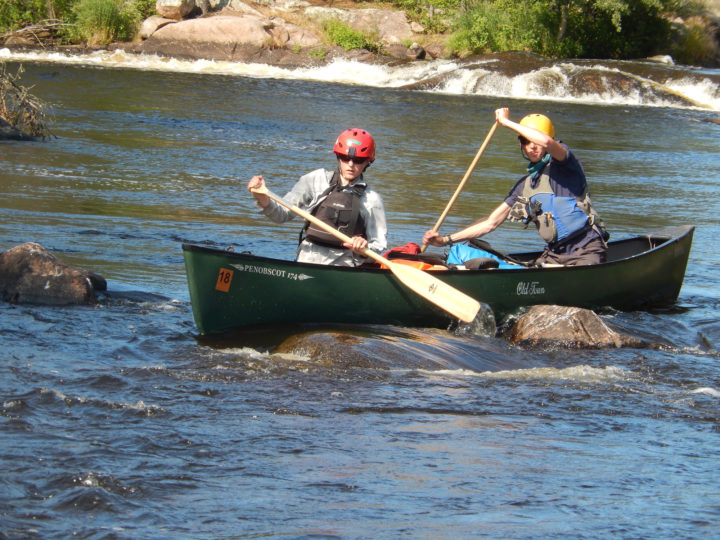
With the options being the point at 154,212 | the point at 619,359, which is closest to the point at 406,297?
the point at 619,359

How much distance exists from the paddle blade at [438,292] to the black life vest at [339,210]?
36 centimetres

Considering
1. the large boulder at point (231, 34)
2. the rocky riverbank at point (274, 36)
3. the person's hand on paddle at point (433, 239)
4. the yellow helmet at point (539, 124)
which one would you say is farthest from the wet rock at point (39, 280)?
the large boulder at point (231, 34)

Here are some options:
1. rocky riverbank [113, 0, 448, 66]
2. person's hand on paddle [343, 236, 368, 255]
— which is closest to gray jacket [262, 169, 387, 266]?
person's hand on paddle [343, 236, 368, 255]

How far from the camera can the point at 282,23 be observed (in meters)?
31.3

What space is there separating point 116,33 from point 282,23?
17.3 ft

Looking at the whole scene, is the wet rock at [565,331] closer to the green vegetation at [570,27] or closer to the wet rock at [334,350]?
the wet rock at [334,350]

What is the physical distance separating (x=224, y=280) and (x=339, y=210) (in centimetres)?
83

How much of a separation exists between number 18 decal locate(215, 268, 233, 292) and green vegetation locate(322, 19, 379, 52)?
24969 millimetres

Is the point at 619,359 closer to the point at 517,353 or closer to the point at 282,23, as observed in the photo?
the point at 517,353

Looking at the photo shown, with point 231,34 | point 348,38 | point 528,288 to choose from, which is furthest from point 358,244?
point 231,34

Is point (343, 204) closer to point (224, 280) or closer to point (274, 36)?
point (224, 280)

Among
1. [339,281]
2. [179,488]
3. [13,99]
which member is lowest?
[179,488]

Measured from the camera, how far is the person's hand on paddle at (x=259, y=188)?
5470 mm

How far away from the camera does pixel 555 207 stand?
22.9 ft
